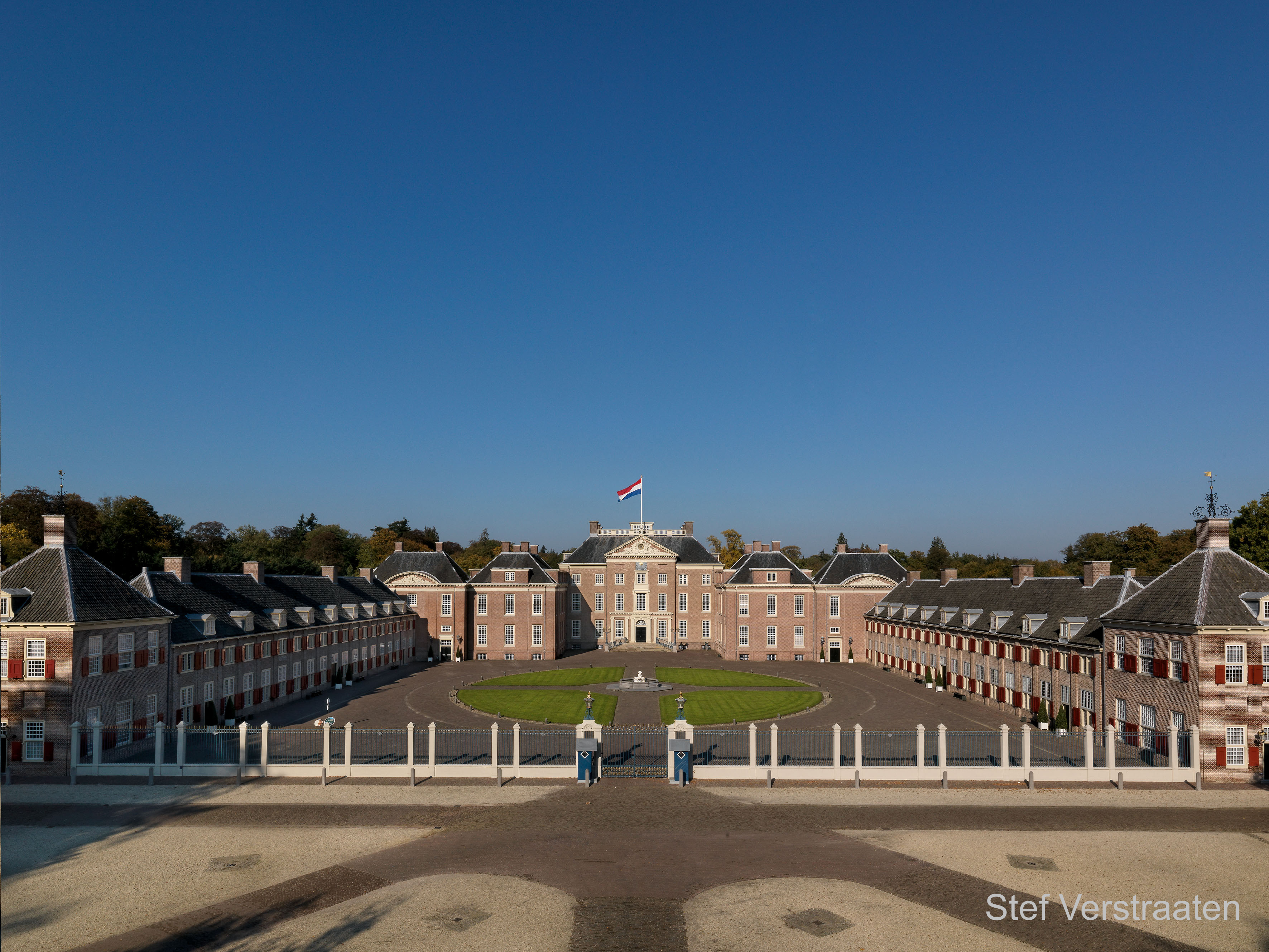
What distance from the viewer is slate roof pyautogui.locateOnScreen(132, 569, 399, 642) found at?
46188 millimetres

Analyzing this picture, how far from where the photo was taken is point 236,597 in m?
53.9

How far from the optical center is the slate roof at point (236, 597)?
46188mm

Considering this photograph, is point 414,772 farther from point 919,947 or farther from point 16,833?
point 919,947

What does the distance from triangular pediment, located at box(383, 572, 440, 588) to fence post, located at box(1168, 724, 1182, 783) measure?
68.1 metres

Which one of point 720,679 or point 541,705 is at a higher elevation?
point 541,705

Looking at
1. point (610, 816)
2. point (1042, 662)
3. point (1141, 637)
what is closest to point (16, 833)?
point (610, 816)

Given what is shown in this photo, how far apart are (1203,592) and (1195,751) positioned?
6.90 meters

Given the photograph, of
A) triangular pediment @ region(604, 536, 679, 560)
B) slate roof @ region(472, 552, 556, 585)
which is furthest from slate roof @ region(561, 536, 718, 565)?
slate roof @ region(472, 552, 556, 585)

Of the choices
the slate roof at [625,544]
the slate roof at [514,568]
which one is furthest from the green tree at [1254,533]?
the slate roof at [514,568]

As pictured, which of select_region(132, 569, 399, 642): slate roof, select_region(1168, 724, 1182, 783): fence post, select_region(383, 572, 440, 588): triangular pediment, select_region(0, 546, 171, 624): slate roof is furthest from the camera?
select_region(383, 572, 440, 588): triangular pediment

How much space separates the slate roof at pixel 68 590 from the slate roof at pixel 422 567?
4744 cm

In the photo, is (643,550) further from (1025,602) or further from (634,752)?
(634,752)

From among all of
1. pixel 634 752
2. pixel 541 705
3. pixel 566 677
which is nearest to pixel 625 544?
pixel 566 677

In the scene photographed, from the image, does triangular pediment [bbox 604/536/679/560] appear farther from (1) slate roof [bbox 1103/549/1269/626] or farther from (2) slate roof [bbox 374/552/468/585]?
(1) slate roof [bbox 1103/549/1269/626]
